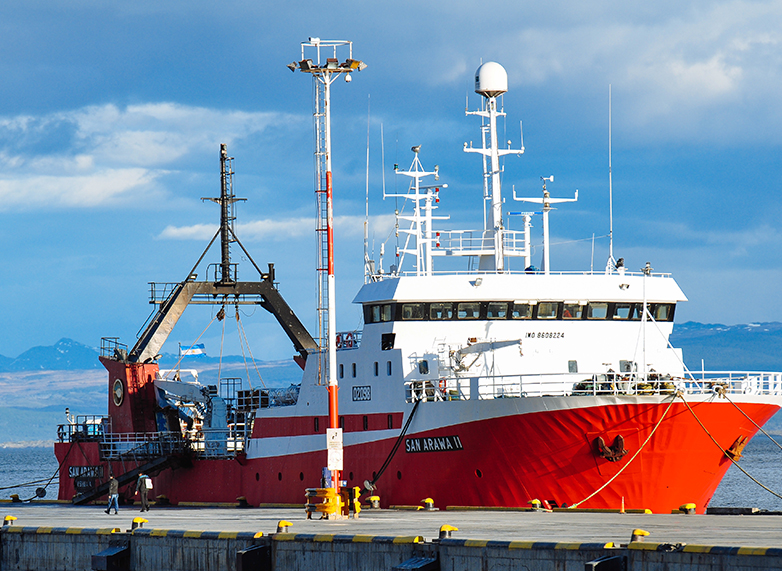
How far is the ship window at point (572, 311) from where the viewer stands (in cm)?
3066

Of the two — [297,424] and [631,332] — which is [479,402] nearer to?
[631,332]

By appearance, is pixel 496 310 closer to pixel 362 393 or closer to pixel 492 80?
pixel 362 393

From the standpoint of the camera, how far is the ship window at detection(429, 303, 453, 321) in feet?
100

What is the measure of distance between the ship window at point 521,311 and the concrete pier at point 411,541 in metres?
6.05

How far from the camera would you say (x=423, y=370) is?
98.5ft

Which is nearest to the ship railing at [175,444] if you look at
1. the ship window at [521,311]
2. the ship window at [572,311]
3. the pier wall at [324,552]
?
the ship window at [521,311]

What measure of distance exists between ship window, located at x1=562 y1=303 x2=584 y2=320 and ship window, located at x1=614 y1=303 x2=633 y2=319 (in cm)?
105

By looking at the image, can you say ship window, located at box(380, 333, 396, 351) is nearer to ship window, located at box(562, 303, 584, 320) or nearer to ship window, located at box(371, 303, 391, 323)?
ship window, located at box(371, 303, 391, 323)

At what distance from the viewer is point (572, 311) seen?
101 ft

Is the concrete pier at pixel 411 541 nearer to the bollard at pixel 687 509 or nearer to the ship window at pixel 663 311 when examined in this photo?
the bollard at pixel 687 509

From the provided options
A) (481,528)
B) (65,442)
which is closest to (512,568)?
(481,528)

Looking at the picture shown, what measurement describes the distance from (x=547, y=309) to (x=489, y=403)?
4535 millimetres

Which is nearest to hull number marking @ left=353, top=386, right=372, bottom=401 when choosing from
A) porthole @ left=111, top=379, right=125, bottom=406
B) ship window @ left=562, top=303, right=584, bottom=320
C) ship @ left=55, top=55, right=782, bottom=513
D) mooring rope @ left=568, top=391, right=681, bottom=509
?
ship @ left=55, top=55, right=782, bottom=513

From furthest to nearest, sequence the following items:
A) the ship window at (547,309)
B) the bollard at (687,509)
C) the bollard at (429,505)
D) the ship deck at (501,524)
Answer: the ship window at (547,309)
the bollard at (429,505)
the bollard at (687,509)
the ship deck at (501,524)
